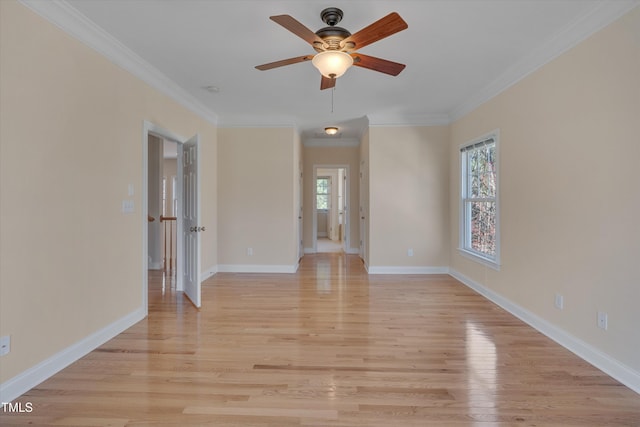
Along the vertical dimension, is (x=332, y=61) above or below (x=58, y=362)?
above

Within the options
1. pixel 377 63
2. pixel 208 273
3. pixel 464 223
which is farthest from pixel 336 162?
pixel 377 63

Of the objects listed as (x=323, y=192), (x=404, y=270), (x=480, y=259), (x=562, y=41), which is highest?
(x=562, y=41)

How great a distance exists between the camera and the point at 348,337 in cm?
293

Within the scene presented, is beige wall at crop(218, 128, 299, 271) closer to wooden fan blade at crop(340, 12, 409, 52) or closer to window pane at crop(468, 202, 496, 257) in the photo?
window pane at crop(468, 202, 496, 257)

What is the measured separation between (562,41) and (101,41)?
12.7ft

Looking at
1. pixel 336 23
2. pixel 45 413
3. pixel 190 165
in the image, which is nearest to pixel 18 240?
pixel 45 413

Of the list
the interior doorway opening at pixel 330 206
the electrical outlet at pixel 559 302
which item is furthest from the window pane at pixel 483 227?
the interior doorway opening at pixel 330 206

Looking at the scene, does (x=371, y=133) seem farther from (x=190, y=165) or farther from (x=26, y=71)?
(x=26, y=71)

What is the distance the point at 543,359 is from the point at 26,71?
4.12 metres

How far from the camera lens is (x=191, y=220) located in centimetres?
411

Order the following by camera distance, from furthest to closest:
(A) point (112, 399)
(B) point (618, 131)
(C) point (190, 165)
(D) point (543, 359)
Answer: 1. (C) point (190, 165)
2. (D) point (543, 359)
3. (B) point (618, 131)
4. (A) point (112, 399)

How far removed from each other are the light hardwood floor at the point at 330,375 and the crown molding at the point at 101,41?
Result: 2.47m

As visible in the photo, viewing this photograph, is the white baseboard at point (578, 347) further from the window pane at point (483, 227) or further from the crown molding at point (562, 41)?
the crown molding at point (562, 41)

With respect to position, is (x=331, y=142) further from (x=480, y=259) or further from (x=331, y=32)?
(x=331, y=32)
